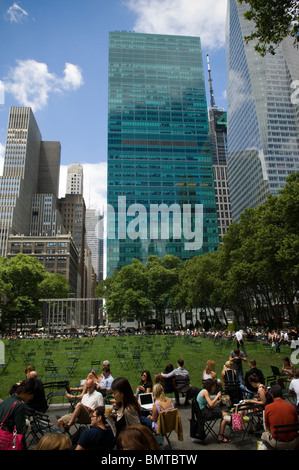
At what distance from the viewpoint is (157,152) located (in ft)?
357

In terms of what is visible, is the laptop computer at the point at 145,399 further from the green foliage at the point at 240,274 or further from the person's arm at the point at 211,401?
the green foliage at the point at 240,274

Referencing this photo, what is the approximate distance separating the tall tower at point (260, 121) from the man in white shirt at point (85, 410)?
118823 millimetres

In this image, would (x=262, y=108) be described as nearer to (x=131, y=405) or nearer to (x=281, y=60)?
(x=281, y=60)

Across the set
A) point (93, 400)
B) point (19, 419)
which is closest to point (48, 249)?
point (93, 400)

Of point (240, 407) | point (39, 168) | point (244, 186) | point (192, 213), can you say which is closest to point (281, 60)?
point (244, 186)

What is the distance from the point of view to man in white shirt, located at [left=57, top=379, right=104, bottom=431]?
22.7 feet

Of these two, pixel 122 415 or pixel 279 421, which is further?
pixel 279 421

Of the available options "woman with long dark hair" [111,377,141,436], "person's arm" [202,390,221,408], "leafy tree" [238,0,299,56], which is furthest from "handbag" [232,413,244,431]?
"leafy tree" [238,0,299,56]

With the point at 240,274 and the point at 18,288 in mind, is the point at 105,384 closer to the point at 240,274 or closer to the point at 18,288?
the point at 240,274

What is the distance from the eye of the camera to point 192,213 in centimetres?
10275

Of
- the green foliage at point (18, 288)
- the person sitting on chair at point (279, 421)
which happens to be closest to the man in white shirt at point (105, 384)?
the person sitting on chair at point (279, 421)

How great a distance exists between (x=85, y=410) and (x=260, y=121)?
451 ft

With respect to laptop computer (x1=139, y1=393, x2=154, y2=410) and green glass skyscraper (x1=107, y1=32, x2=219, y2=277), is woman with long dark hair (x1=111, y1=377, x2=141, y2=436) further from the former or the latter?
green glass skyscraper (x1=107, y1=32, x2=219, y2=277)

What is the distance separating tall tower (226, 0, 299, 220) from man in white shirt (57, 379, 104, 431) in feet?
390
